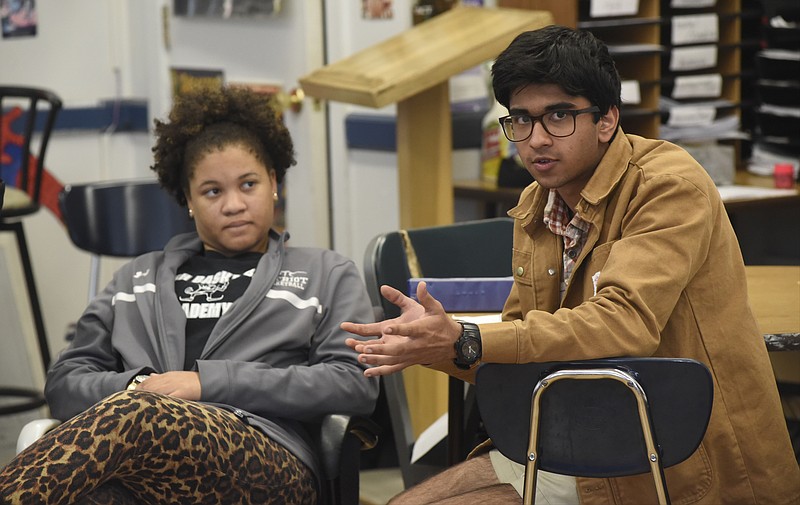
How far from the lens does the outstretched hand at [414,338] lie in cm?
167

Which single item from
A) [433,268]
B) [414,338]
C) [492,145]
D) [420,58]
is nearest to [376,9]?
[492,145]

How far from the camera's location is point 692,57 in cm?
393

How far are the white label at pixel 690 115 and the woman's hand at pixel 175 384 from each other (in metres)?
2.25

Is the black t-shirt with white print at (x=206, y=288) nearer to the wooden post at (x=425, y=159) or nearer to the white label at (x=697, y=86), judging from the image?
the wooden post at (x=425, y=159)

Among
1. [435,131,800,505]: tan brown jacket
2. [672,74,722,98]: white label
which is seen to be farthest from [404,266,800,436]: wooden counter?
[672,74,722,98]: white label

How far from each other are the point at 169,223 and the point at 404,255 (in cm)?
87

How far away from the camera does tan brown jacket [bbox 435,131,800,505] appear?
5.50 ft

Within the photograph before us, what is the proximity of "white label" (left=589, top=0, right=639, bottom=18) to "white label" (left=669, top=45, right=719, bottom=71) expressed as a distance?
298mm

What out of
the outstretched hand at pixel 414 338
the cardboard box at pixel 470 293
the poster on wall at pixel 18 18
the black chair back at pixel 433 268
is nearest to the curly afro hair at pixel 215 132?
the black chair back at pixel 433 268

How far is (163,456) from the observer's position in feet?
6.31

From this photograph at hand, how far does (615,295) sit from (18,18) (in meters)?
4.03

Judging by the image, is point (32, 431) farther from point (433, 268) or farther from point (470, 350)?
point (433, 268)

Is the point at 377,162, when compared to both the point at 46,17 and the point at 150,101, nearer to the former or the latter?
the point at 150,101

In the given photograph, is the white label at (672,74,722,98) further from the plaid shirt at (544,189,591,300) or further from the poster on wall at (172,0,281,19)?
the plaid shirt at (544,189,591,300)
